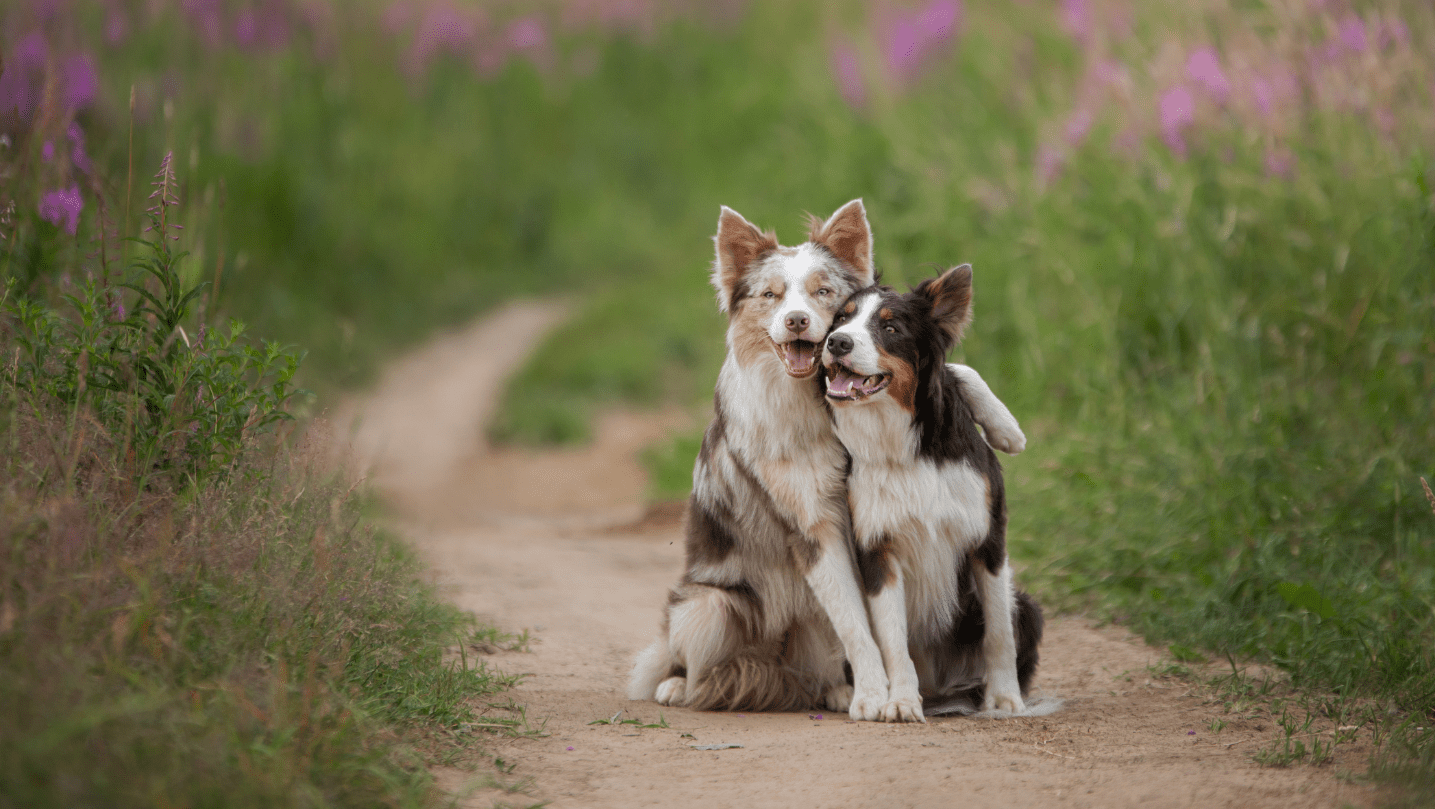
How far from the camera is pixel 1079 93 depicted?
8969 millimetres

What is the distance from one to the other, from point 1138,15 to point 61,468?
8715mm

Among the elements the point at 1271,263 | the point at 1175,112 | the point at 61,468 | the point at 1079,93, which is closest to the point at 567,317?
the point at 1079,93

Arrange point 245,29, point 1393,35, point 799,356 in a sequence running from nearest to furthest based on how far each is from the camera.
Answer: point 799,356 → point 1393,35 → point 245,29

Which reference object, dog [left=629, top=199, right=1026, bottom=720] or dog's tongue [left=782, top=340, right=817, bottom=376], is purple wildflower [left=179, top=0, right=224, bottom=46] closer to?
dog [left=629, top=199, right=1026, bottom=720]

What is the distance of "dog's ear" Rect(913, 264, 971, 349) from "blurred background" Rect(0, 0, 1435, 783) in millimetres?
1794

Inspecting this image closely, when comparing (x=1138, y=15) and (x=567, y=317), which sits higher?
(x=1138, y=15)

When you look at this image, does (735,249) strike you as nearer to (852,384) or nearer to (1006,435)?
(852,384)

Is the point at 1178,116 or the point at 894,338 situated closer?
the point at 894,338

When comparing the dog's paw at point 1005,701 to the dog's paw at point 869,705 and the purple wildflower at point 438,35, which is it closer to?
the dog's paw at point 869,705

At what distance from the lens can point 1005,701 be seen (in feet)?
12.7

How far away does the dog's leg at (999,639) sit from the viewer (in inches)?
151

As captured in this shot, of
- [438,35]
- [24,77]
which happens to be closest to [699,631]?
[24,77]

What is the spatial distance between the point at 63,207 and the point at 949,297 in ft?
10.7

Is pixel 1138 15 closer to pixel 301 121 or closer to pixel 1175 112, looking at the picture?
pixel 1175 112
